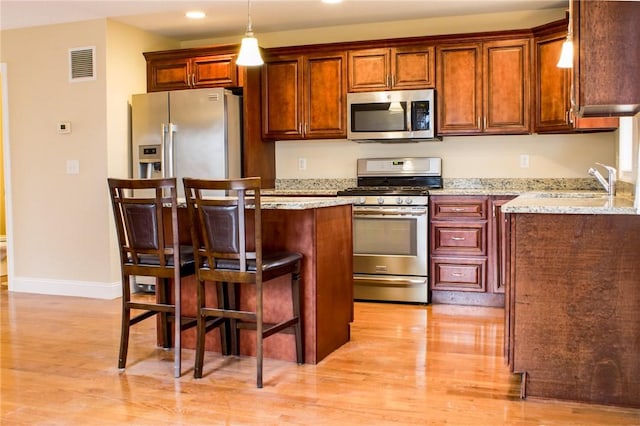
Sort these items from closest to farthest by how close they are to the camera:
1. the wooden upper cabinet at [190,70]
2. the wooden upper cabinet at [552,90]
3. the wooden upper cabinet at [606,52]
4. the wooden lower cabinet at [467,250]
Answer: the wooden upper cabinet at [606,52] → the wooden upper cabinet at [552,90] → the wooden lower cabinet at [467,250] → the wooden upper cabinet at [190,70]

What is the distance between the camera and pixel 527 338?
8.82 ft

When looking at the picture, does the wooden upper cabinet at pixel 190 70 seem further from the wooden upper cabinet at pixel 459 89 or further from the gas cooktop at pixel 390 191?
the wooden upper cabinet at pixel 459 89

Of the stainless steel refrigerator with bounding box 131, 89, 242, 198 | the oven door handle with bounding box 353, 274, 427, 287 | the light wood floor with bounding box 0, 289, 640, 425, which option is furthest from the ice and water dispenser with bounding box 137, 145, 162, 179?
the oven door handle with bounding box 353, 274, 427, 287

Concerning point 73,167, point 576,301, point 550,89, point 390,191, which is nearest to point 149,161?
point 73,167

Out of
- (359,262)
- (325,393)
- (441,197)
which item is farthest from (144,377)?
(441,197)

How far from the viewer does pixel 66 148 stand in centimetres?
530

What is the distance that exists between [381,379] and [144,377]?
1.16 meters

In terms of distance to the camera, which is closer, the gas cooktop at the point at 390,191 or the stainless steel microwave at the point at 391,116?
the gas cooktop at the point at 390,191

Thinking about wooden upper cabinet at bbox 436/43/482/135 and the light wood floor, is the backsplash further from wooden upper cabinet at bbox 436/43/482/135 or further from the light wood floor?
the light wood floor

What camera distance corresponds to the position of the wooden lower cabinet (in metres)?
4.67

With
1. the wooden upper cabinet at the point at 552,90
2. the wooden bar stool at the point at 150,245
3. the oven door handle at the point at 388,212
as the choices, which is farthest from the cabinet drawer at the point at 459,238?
the wooden bar stool at the point at 150,245

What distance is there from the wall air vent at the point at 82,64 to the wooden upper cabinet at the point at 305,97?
1.42 metres

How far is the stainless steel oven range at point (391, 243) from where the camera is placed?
4762mm

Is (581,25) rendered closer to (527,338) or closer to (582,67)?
(582,67)
